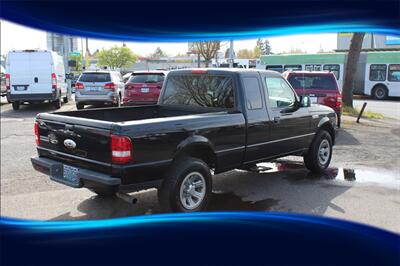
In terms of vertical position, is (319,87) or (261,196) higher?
(319,87)

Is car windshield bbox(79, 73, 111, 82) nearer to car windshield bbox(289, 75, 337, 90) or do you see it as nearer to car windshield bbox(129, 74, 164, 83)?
car windshield bbox(129, 74, 164, 83)

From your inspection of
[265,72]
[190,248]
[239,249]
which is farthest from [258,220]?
[265,72]

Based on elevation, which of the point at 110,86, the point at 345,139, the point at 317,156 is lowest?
the point at 345,139

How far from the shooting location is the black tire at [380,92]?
2458 cm

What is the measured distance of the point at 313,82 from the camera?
11656 mm

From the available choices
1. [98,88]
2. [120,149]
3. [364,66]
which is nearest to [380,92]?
[364,66]

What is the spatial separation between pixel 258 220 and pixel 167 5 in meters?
2.62

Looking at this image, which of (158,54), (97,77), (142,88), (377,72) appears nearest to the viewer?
(158,54)

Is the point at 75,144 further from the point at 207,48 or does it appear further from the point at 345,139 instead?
the point at 345,139

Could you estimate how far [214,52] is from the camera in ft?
12.2

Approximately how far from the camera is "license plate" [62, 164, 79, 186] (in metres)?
4.42

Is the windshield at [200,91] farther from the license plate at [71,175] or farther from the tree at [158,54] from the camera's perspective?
the tree at [158,54]

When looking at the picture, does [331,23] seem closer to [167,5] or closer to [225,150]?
[167,5]

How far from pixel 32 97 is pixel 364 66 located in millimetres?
21661
